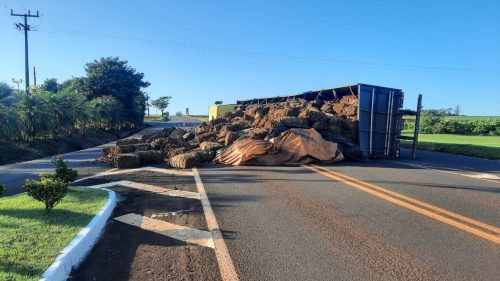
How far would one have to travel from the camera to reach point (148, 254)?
417 centimetres

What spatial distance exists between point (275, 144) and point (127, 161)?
16.5 ft

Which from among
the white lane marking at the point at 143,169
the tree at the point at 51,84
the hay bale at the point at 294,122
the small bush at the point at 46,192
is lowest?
the white lane marking at the point at 143,169

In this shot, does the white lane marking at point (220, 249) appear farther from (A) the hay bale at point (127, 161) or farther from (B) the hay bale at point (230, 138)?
(B) the hay bale at point (230, 138)

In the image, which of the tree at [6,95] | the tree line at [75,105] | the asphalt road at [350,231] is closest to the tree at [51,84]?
the tree line at [75,105]

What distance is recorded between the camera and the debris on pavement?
12414mm

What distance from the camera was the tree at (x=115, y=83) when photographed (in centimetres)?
4481

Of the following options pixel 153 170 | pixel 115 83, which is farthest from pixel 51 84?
pixel 153 170

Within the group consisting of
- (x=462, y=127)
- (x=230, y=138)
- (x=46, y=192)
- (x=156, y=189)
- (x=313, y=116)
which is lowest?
(x=156, y=189)

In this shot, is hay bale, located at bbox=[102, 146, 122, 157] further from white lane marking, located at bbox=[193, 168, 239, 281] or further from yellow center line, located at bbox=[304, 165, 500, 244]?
white lane marking, located at bbox=[193, 168, 239, 281]

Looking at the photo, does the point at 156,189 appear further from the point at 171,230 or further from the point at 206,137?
the point at 206,137

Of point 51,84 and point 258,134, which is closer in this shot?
point 258,134

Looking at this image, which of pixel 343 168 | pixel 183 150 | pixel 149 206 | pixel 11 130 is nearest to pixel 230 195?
pixel 149 206

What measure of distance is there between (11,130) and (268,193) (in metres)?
17.3

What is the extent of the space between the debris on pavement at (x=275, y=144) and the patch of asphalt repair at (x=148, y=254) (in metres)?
5.84
